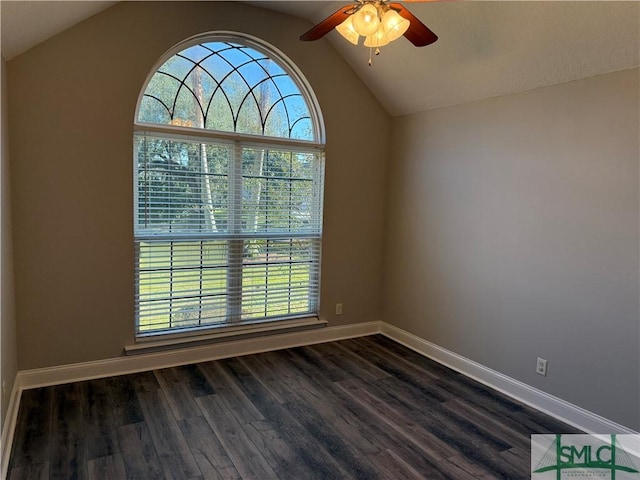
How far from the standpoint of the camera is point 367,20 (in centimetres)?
A: 188

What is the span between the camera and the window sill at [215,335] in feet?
11.0

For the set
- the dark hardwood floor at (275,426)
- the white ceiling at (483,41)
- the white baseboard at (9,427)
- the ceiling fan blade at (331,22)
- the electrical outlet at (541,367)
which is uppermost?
the white ceiling at (483,41)

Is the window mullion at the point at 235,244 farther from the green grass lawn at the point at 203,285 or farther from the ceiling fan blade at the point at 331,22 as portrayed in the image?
the ceiling fan blade at the point at 331,22

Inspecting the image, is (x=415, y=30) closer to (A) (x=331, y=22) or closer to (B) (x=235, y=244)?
(A) (x=331, y=22)

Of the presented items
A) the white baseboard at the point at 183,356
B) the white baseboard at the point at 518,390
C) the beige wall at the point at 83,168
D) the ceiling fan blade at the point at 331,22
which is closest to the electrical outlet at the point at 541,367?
the white baseboard at the point at 518,390

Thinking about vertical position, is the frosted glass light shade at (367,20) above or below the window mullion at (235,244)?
above

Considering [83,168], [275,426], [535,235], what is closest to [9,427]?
[275,426]

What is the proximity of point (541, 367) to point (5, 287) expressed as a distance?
350cm

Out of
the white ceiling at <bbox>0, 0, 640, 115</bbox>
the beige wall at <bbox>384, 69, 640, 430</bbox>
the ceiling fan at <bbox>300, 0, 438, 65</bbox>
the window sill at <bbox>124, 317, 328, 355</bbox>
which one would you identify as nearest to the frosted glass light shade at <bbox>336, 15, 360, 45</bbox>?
the ceiling fan at <bbox>300, 0, 438, 65</bbox>

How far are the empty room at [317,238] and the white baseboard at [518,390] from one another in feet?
0.06

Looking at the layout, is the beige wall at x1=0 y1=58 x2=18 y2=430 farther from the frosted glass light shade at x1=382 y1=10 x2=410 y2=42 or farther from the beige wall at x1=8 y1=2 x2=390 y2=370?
the frosted glass light shade at x1=382 y1=10 x2=410 y2=42

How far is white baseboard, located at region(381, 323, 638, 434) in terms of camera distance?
8.65 feet

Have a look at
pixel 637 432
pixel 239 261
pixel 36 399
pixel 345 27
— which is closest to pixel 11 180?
pixel 36 399

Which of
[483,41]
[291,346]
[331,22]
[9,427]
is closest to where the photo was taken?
[331,22]
